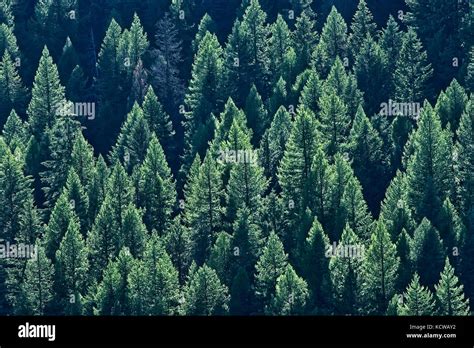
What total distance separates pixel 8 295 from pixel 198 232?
18.7 meters

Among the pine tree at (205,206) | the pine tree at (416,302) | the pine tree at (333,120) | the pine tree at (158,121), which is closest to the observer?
the pine tree at (416,302)

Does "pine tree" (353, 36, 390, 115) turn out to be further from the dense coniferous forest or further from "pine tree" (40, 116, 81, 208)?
A: "pine tree" (40, 116, 81, 208)

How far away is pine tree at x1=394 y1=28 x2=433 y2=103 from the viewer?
190 meters

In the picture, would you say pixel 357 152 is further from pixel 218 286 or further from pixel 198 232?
pixel 218 286

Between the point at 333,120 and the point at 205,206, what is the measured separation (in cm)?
2244

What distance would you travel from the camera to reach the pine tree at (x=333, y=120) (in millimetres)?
174625

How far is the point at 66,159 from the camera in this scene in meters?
180

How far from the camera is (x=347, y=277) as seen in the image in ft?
469

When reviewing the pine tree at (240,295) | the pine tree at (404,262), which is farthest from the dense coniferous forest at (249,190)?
the pine tree at (404,262)

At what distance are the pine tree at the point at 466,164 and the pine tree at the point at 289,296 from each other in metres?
21.4

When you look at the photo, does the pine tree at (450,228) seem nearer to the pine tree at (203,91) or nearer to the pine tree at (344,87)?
the pine tree at (344,87)
